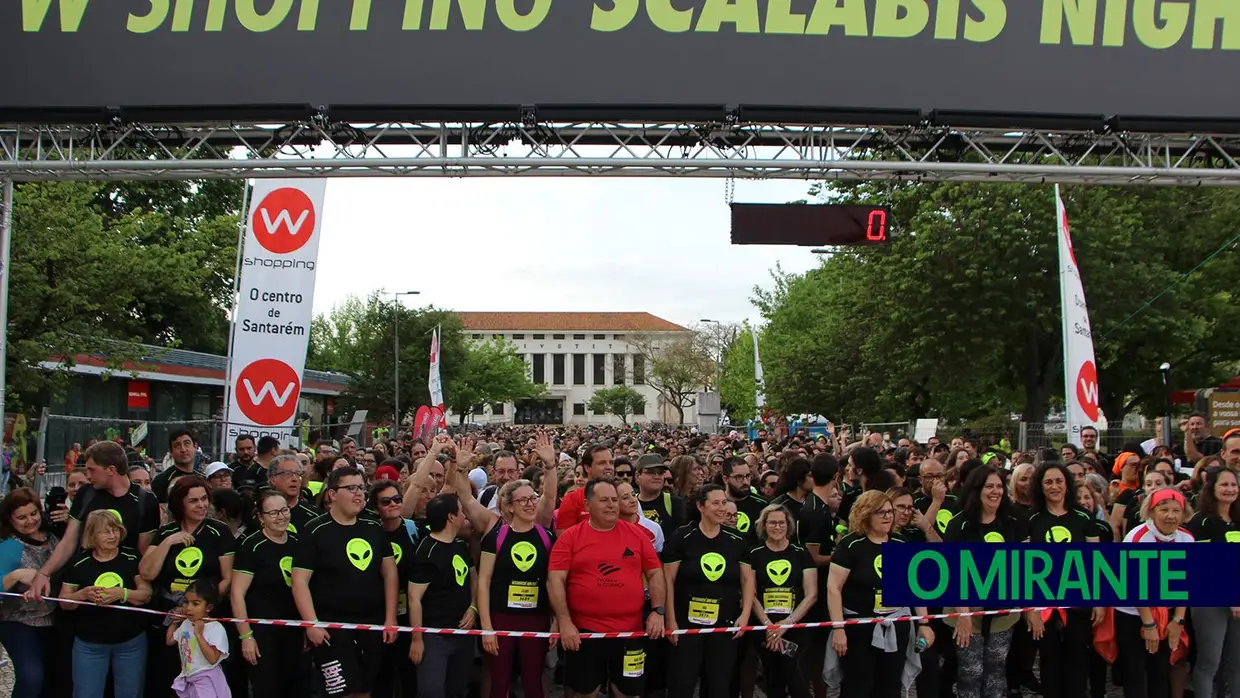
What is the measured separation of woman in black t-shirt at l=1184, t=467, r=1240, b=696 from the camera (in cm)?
684

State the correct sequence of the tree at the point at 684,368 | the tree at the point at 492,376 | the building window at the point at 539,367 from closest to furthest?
the tree at the point at 492,376 → the tree at the point at 684,368 → the building window at the point at 539,367

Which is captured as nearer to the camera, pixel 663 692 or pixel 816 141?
pixel 663 692

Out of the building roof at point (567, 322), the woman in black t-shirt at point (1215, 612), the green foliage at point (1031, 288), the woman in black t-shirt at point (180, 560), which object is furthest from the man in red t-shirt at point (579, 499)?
the building roof at point (567, 322)

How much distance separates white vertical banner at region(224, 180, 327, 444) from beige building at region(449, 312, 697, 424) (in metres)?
116

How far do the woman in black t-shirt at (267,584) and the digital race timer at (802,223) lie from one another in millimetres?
5986

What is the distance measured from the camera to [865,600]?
6582mm

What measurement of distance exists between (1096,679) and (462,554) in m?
4.09

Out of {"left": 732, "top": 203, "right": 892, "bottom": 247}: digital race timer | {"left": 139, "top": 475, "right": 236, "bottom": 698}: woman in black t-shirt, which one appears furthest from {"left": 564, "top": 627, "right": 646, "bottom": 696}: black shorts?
{"left": 732, "top": 203, "right": 892, "bottom": 247}: digital race timer

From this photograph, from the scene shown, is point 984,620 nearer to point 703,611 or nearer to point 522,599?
point 703,611

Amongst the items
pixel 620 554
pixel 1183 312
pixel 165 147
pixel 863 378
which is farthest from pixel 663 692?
pixel 863 378

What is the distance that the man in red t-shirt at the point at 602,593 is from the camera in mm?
6324

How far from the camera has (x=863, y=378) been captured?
106 ft

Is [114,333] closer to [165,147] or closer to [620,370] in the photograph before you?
[165,147]

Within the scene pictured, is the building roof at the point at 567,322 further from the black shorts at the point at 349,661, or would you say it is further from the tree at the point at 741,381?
the black shorts at the point at 349,661
